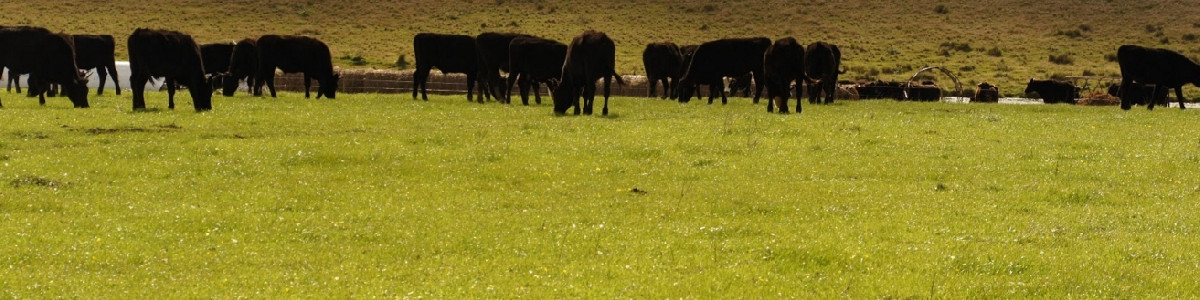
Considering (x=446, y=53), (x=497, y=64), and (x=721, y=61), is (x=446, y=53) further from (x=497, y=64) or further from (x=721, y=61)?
(x=721, y=61)

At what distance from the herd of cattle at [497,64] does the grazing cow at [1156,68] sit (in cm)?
3

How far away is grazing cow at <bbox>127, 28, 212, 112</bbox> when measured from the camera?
28.7 m

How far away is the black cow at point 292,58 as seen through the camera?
39.0 meters

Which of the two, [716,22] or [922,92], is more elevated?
[922,92]

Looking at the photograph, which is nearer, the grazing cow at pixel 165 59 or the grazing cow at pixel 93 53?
the grazing cow at pixel 165 59

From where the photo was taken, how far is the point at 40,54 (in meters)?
30.3

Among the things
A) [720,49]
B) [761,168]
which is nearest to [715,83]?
[720,49]

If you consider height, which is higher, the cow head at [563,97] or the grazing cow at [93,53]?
the cow head at [563,97]

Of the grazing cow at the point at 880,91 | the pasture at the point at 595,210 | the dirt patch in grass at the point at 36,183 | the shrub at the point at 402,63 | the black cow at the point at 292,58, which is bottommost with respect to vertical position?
the shrub at the point at 402,63

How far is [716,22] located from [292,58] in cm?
6829

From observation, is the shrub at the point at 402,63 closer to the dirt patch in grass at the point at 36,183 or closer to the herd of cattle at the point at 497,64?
the herd of cattle at the point at 497,64

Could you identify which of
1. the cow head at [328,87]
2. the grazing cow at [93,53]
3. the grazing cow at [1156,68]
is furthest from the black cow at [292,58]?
the grazing cow at [1156,68]

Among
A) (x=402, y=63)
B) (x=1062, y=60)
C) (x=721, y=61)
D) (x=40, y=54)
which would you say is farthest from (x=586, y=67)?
(x=1062, y=60)

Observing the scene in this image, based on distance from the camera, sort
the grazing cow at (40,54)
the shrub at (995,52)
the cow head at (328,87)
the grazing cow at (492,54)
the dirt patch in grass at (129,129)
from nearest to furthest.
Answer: the dirt patch in grass at (129,129) < the grazing cow at (40,54) < the cow head at (328,87) < the grazing cow at (492,54) < the shrub at (995,52)
